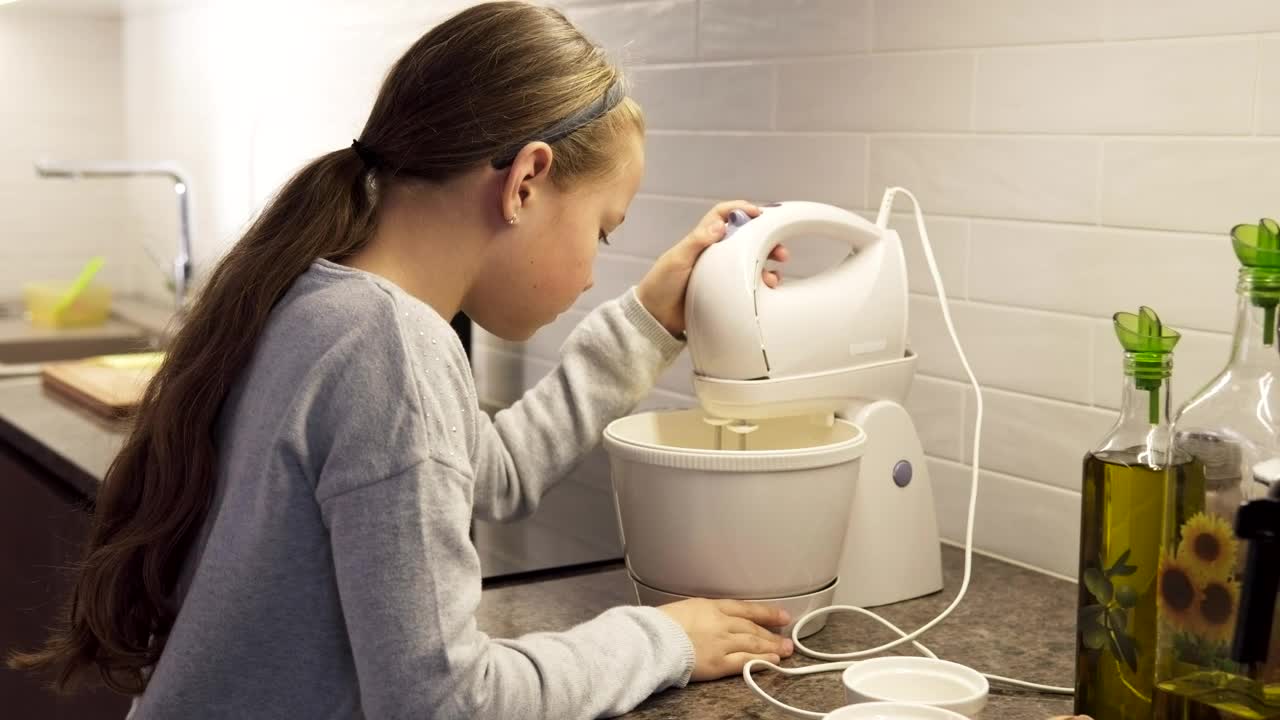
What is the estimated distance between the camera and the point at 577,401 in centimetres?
138

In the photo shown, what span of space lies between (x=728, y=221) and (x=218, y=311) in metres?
0.46

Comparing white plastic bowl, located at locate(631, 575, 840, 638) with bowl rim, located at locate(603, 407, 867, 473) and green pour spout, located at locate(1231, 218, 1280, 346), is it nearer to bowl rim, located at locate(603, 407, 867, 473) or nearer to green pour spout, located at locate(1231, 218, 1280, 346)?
bowl rim, located at locate(603, 407, 867, 473)

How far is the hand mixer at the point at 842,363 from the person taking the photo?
1.19 meters

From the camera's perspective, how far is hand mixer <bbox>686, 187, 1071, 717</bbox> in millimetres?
1194

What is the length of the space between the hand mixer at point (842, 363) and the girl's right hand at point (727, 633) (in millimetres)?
29

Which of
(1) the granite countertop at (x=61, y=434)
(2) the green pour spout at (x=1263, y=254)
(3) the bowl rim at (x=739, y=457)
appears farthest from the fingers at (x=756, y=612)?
(1) the granite countertop at (x=61, y=434)

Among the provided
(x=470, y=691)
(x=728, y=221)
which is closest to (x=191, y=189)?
(x=728, y=221)

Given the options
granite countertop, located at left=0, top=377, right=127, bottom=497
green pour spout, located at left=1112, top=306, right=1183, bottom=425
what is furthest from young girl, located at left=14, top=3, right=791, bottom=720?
granite countertop, located at left=0, top=377, right=127, bottom=497

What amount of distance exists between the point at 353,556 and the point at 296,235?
0.26 metres

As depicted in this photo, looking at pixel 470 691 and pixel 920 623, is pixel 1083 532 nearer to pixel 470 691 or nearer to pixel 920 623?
pixel 920 623

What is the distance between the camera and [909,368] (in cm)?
129

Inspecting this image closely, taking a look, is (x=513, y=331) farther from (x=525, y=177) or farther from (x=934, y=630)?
(x=934, y=630)

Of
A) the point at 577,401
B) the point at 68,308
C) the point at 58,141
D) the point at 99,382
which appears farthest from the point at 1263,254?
the point at 58,141

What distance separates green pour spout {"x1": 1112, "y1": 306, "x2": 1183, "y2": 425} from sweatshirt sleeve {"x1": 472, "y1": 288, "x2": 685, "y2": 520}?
538 millimetres
